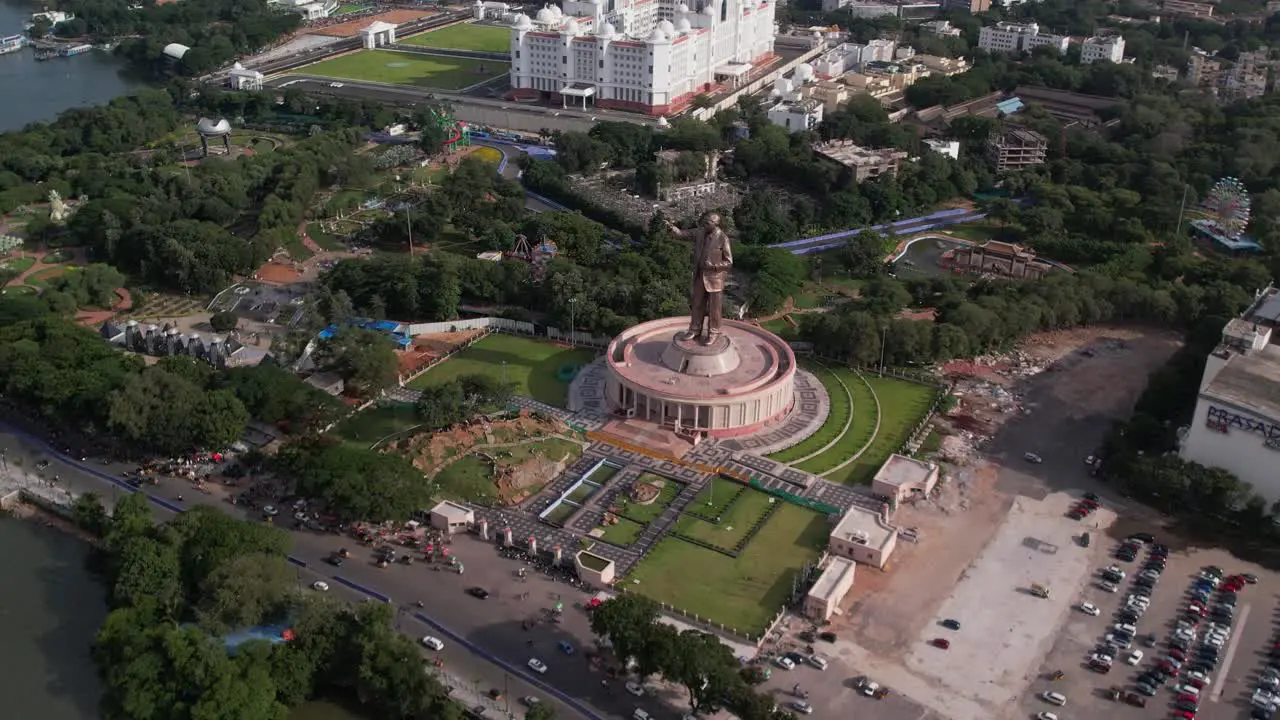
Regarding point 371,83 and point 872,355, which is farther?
point 371,83

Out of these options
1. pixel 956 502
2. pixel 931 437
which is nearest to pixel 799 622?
pixel 956 502

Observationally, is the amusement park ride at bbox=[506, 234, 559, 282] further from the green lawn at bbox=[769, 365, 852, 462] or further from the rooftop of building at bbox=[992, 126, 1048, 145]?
the rooftop of building at bbox=[992, 126, 1048, 145]

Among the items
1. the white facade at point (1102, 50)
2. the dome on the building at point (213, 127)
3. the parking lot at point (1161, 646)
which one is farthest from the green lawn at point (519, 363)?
the white facade at point (1102, 50)

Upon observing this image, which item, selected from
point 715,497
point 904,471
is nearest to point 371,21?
point 715,497

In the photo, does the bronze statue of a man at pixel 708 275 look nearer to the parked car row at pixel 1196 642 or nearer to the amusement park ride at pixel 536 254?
the amusement park ride at pixel 536 254

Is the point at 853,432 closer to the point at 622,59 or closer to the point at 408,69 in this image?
the point at 622,59

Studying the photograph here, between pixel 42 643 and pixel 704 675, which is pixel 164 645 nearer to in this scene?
pixel 42 643

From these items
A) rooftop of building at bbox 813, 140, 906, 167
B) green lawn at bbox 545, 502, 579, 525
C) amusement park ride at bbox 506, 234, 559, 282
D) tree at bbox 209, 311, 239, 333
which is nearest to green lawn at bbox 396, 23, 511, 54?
rooftop of building at bbox 813, 140, 906, 167
